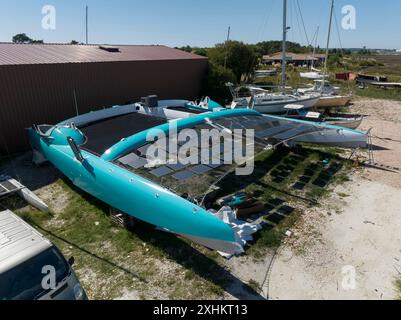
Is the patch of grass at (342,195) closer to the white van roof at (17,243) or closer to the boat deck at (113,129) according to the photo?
the boat deck at (113,129)

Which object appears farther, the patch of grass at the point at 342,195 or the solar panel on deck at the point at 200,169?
the patch of grass at the point at 342,195

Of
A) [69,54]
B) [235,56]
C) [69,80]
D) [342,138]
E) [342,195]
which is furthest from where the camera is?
[235,56]

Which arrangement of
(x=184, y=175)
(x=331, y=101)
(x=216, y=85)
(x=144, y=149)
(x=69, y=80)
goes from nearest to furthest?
(x=184, y=175) → (x=144, y=149) → (x=69, y=80) → (x=331, y=101) → (x=216, y=85)

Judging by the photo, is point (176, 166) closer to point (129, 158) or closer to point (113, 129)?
point (129, 158)

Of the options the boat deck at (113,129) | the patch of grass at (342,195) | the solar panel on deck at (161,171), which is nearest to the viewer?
the solar panel on deck at (161,171)

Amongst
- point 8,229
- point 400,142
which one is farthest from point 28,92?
point 400,142

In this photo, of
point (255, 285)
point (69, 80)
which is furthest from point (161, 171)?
point (69, 80)

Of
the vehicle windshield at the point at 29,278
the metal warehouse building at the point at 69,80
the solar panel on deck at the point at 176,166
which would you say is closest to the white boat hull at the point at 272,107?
the metal warehouse building at the point at 69,80

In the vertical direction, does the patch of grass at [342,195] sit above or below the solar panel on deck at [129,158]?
below
